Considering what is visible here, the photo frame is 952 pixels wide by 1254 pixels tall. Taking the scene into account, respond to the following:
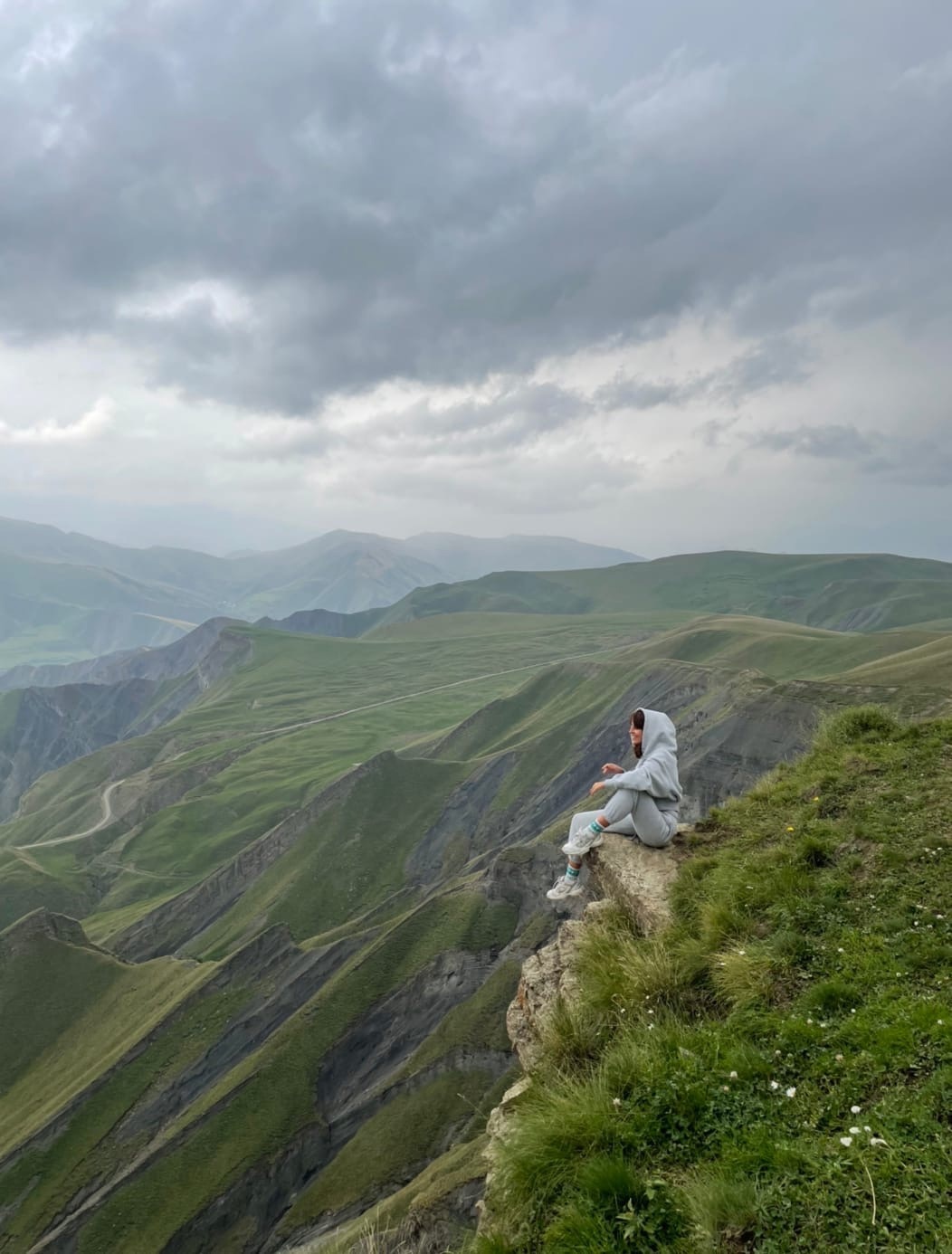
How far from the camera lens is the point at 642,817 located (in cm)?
1157

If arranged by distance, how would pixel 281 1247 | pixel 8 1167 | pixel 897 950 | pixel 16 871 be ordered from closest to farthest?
1. pixel 897 950
2. pixel 281 1247
3. pixel 8 1167
4. pixel 16 871

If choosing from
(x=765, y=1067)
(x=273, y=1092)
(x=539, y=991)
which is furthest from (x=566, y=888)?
(x=273, y=1092)

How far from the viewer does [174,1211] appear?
39.2m

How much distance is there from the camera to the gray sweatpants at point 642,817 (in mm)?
11523

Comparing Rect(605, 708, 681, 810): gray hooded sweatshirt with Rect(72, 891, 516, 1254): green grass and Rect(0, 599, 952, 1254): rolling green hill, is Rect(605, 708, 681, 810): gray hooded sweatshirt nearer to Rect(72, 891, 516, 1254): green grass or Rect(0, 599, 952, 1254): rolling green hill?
Rect(0, 599, 952, 1254): rolling green hill

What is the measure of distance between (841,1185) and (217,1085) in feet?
177

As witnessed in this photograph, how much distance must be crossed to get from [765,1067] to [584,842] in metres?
5.42

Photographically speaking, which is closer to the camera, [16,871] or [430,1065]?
[430,1065]

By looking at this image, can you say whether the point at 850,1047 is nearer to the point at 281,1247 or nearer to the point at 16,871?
the point at 281,1247

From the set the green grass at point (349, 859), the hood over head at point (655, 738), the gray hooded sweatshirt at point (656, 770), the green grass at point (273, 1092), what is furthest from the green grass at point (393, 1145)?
the green grass at point (349, 859)

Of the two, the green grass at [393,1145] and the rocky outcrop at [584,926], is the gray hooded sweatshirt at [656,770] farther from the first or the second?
the green grass at [393,1145]

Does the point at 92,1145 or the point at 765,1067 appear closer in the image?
the point at 765,1067

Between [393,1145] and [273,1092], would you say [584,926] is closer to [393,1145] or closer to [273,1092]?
[393,1145]

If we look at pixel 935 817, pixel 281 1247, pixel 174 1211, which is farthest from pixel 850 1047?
pixel 174 1211
